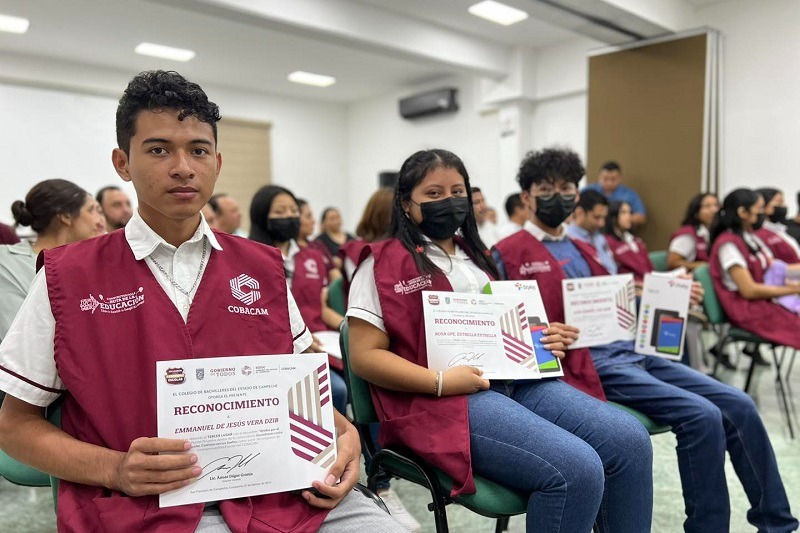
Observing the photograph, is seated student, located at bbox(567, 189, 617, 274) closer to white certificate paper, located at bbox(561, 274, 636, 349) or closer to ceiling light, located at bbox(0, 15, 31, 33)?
white certificate paper, located at bbox(561, 274, 636, 349)

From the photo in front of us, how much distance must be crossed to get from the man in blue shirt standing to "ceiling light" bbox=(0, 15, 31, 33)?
637 cm

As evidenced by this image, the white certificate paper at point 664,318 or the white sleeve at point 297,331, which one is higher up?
the white sleeve at point 297,331

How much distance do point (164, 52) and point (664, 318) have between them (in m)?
7.24

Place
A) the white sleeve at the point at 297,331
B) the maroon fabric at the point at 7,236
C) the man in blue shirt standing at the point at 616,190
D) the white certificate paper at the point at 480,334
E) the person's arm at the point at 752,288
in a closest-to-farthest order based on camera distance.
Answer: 1. the white sleeve at the point at 297,331
2. the white certificate paper at the point at 480,334
3. the maroon fabric at the point at 7,236
4. the person's arm at the point at 752,288
5. the man in blue shirt standing at the point at 616,190

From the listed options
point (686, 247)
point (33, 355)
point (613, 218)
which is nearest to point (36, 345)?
point (33, 355)

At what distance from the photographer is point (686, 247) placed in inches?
179

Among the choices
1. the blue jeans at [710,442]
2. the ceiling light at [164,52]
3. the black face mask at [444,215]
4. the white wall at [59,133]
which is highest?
the ceiling light at [164,52]

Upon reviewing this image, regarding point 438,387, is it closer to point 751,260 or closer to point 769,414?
point 751,260

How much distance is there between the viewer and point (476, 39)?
7.09 metres

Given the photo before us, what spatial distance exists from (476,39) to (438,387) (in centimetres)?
657

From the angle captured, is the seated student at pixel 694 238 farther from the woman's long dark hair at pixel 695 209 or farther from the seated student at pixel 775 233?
the seated student at pixel 775 233

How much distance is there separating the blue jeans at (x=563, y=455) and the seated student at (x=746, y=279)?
6.56 ft

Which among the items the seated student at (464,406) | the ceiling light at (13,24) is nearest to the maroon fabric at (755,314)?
the seated student at (464,406)

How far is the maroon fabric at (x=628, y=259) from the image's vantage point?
4062 millimetres
